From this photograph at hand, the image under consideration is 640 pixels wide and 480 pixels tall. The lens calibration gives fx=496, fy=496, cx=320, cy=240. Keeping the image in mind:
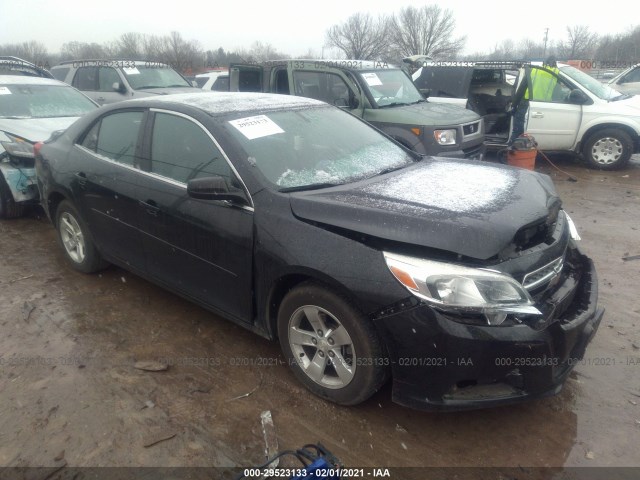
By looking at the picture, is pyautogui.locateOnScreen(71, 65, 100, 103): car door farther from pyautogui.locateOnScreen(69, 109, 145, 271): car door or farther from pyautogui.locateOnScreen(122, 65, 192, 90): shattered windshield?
pyautogui.locateOnScreen(69, 109, 145, 271): car door

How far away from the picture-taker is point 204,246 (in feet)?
10.4

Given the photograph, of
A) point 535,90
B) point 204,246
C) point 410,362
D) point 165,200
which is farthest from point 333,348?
point 535,90

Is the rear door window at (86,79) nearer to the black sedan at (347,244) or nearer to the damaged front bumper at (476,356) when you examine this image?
the black sedan at (347,244)

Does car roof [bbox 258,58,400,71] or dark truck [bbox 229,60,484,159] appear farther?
car roof [bbox 258,58,400,71]

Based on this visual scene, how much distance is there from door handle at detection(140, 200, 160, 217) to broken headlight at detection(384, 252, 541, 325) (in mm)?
1916

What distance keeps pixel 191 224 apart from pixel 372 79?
5.03 metres

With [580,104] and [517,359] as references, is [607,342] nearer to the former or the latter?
[517,359]

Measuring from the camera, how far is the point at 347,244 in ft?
8.37

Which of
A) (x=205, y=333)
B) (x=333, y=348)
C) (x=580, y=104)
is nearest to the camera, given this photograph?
(x=333, y=348)

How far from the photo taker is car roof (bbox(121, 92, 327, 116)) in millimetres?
3443

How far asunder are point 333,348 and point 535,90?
26.6 feet

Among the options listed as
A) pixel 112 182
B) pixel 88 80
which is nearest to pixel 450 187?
→ pixel 112 182

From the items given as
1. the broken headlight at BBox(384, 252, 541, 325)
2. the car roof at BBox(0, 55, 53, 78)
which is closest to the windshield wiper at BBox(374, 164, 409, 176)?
the broken headlight at BBox(384, 252, 541, 325)

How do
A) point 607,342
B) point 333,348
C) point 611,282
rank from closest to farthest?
point 333,348
point 607,342
point 611,282
